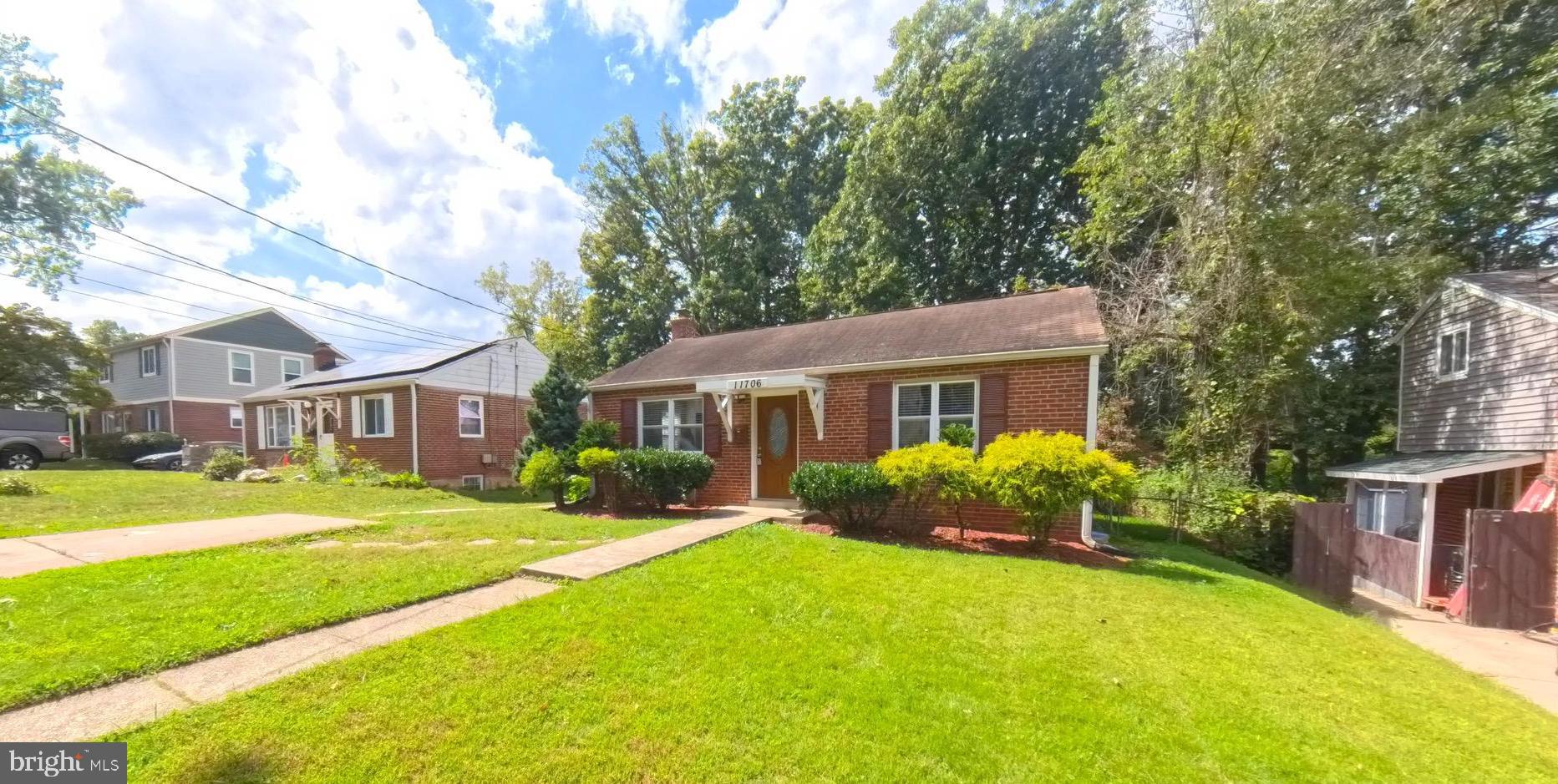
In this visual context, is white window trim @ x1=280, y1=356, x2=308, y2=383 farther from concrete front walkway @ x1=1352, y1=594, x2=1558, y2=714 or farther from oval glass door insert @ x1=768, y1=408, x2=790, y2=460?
concrete front walkway @ x1=1352, y1=594, x2=1558, y2=714

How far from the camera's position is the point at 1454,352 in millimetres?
9859

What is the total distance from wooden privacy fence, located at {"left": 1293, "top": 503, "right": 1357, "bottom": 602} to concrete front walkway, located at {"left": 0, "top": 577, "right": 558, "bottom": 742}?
39.0 feet

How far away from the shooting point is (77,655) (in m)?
2.99

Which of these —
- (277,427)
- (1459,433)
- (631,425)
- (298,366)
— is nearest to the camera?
(1459,433)

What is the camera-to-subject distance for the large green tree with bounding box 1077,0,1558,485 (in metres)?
10.1

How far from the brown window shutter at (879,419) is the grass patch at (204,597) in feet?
16.0

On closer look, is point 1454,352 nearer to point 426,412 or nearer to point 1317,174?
point 1317,174

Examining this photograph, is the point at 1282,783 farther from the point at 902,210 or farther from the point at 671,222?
the point at 671,222

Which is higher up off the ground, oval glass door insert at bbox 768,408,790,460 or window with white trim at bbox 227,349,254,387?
window with white trim at bbox 227,349,254,387

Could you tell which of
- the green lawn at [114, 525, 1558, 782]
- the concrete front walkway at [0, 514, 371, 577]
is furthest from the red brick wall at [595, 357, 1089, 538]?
the concrete front walkway at [0, 514, 371, 577]

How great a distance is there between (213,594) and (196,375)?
94.3 ft

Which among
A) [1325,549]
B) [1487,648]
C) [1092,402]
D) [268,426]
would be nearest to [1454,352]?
[1325,549]

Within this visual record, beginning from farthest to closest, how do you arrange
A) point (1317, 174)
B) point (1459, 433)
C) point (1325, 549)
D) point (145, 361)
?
point (145, 361), point (1317, 174), point (1459, 433), point (1325, 549)

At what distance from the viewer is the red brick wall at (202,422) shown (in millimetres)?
22797
